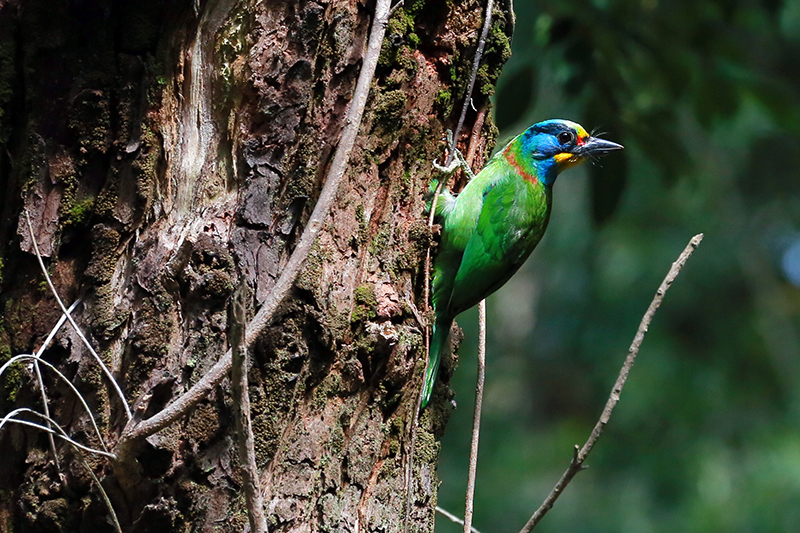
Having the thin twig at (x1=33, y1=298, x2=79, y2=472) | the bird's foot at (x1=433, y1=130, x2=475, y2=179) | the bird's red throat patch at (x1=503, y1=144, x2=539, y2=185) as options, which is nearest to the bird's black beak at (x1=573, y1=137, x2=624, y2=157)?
the bird's red throat patch at (x1=503, y1=144, x2=539, y2=185)

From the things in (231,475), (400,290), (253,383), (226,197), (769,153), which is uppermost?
(769,153)

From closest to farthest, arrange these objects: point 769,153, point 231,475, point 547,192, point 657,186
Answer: point 231,475 → point 547,192 → point 769,153 → point 657,186

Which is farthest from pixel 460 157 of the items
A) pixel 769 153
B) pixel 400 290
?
pixel 769 153

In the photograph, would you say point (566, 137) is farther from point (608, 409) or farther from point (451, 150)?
point (608, 409)

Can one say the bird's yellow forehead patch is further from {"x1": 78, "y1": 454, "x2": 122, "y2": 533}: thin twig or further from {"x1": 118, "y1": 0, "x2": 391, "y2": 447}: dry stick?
{"x1": 78, "y1": 454, "x2": 122, "y2": 533}: thin twig

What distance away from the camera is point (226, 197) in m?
1.66

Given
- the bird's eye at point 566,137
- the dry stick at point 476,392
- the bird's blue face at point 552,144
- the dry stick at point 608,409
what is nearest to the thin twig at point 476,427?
the dry stick at point 476,392

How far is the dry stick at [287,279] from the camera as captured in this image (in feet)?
4.41

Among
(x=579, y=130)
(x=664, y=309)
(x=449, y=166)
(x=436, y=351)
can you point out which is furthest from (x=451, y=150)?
(x=664, y=309)

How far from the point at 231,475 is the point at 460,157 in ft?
3.98

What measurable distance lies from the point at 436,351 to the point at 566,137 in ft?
4.42

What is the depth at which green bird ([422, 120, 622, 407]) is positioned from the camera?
2.54m

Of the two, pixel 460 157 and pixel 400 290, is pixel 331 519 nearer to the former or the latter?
pixel 400 290

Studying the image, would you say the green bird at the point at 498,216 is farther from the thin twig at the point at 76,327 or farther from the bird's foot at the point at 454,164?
the thin twig at the point at 76,327
